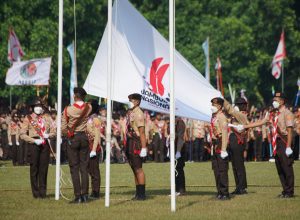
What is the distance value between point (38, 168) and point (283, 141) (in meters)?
5.56

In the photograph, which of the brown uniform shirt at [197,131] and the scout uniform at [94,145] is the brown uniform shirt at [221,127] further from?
the brown uniform shirt at [197,131]

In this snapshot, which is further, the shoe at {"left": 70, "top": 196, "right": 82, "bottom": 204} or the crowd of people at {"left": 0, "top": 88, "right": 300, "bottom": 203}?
the crowd of people at {"left": 0, "top": 88, "right": 300, "bottom": 203}

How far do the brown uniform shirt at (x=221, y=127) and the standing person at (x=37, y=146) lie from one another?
3851 millimetres

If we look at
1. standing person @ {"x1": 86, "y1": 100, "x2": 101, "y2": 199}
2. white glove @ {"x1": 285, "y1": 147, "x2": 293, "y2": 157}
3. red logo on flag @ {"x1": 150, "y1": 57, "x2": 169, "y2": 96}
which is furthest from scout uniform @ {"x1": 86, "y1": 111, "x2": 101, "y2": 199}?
white glove @ {"x1": 285, "y1": 147, "x2": 293, "y2": 157}

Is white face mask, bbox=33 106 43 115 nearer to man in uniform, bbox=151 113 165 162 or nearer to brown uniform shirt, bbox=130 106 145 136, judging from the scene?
brown uniform shirt, bbox=130 106 145 136

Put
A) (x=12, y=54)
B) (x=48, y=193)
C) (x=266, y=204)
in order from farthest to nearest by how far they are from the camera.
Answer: (x=12, y=54) → (x=48, y=193) → (x=266, y=204)

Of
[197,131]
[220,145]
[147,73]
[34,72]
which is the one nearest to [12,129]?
[34,72]

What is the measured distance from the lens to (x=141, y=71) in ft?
68.3

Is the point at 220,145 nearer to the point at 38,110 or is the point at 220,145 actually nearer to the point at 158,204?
the point at 158,204

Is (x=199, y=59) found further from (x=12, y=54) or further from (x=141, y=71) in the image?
(x=141, y=71)

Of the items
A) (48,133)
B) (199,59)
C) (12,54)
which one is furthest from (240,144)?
(199,59)

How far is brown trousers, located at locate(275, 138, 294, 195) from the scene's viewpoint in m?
20.7

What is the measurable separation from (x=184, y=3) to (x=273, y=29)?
23.8 feet

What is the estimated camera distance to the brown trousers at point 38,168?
2136 centimetres
